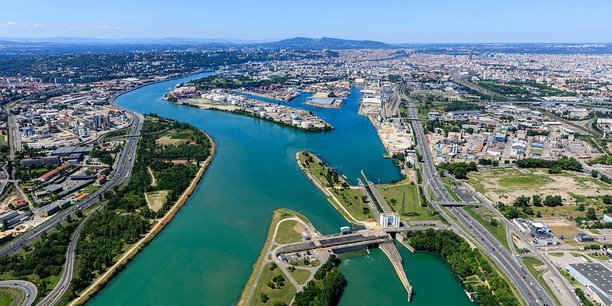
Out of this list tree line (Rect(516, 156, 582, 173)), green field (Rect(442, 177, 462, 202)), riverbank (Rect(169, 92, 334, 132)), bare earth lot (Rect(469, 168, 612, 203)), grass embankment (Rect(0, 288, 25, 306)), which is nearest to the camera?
grass embankment (Rect(0, 288, 25, 306))

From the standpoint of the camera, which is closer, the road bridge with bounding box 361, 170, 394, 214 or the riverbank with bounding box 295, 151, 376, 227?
the riverbank with bounding box 295, 151, 376, 227

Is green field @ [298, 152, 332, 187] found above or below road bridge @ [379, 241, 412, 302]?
above

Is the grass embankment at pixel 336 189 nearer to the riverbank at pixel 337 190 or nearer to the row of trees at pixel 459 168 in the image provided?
the riverbank at pixel 337 190

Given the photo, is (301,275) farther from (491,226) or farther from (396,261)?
(491,226)

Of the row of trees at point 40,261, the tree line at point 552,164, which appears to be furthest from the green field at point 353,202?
the tree line at point 552,164

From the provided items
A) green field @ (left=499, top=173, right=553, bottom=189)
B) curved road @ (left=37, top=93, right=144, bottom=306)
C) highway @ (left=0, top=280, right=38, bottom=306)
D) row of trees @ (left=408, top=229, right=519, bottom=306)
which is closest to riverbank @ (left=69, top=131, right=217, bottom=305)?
curved road @ (left=37, top=93, right=144, bottom=306)

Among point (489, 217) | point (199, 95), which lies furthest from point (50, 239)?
point (199, 95)

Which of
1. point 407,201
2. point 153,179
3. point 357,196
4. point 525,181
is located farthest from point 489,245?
point 153,179

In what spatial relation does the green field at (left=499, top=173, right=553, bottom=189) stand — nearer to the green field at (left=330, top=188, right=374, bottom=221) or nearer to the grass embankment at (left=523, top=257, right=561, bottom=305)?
the grass embankment at (left=523, top=257, right=561, bottom=305)
